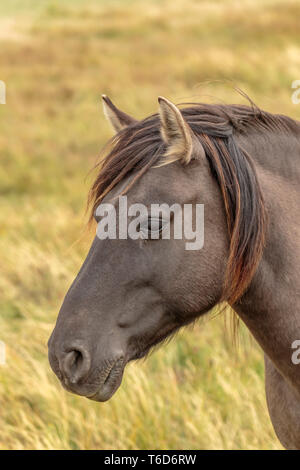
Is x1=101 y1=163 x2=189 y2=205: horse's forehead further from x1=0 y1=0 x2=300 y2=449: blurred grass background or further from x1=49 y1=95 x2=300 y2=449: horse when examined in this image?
x1=0 y1=0 x2=300 y2=449: blurred grass background

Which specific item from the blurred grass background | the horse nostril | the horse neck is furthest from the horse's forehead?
the blurred grass background

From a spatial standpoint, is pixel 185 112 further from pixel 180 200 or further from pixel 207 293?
pixel 207 293

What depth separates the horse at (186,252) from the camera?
1.93m

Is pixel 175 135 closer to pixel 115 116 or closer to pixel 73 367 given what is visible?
pixel 115 116

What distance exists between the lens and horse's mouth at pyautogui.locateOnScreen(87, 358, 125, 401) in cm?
195

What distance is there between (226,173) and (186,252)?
0.95 ft

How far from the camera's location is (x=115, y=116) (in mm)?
2277

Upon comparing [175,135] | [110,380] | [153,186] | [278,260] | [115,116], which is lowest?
[110,380]

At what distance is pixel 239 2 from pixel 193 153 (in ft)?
71.9

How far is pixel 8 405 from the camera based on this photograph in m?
3.63

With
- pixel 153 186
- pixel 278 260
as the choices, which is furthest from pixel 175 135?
pixel 278 260

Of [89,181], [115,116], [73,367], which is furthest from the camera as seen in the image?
[89,181]

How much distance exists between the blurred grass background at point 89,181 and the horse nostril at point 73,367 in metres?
1.18

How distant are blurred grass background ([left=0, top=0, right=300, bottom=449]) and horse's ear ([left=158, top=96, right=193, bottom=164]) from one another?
0.60m
